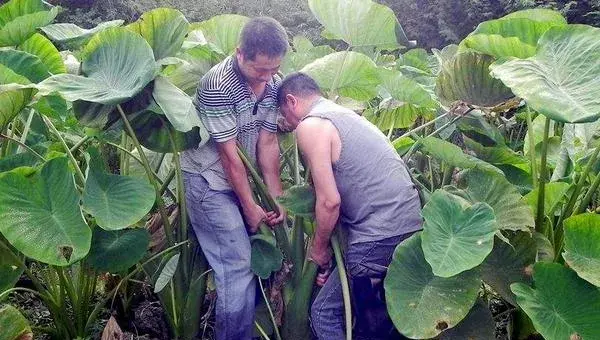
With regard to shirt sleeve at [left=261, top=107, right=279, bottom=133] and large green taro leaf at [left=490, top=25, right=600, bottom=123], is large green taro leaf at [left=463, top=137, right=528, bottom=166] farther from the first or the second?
shirt sleeve at [left=261, top=107, right=279, bottom=133]

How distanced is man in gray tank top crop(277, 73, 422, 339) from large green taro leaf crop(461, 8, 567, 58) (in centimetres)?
46

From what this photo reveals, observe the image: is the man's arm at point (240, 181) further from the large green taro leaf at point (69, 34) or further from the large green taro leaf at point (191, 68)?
the large green taro leaf at point (69, 34)

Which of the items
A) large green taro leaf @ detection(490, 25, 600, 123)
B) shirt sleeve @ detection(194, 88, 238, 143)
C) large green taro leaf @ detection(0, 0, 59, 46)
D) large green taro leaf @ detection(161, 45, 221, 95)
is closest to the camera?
large green taro leaf @ detection(490, 25, 600, 123)

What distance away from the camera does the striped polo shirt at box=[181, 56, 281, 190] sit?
2145mm

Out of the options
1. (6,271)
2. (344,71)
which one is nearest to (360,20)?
(344,71)

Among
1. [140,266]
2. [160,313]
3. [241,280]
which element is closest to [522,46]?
[241,280]

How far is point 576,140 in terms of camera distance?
254 cm

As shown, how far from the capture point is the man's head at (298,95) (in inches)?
83.5

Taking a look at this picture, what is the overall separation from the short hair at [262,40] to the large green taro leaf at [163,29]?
274 millimetres

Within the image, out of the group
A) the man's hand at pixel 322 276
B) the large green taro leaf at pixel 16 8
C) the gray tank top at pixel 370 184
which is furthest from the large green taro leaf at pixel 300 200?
the large green taro leaf at pixel 16 8

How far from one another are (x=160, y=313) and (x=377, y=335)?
94cm

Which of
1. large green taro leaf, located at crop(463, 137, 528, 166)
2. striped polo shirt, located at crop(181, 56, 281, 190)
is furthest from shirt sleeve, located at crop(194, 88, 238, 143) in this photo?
large green taro leaf, located at crop(463, 137, 528, 166)

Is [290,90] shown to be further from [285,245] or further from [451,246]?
[451,246]

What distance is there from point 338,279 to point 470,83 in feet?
2.79
